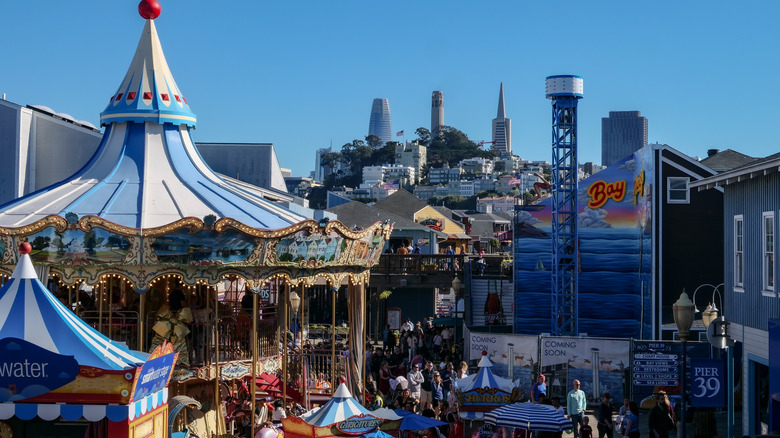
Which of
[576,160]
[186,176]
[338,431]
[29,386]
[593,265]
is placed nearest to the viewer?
[29,386]

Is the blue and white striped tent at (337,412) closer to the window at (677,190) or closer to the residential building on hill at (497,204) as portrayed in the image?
the window at (677,190)

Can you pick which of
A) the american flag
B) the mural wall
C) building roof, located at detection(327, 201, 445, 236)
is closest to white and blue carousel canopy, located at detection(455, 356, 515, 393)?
the mural wall

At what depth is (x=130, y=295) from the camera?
73.6 feet

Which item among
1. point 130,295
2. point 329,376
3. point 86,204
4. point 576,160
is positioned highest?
point 576,160

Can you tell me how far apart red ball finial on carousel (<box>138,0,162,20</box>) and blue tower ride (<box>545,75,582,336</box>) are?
36.3 feet

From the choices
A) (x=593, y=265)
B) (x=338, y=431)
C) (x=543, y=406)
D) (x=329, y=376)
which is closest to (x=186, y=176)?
(x=329, y=376)

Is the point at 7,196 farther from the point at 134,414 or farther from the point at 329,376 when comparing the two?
the point at 134,414

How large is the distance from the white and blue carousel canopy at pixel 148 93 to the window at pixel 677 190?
48.0ft

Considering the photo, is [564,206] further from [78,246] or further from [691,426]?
[78,246]

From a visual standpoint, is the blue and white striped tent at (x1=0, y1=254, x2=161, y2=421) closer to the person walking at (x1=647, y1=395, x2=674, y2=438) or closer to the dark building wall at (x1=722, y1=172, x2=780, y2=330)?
the person walking at (x1=647, y1=395, x2=674, y2=438)

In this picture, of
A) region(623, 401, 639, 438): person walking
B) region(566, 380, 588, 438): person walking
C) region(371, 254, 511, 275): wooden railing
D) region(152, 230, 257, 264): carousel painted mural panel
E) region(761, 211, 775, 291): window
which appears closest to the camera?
region(761, 211, 775, 291): window

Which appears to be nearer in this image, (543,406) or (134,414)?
(134,414)

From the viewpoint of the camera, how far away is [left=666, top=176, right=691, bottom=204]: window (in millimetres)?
29291

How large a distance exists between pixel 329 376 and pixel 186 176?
19.9ft
